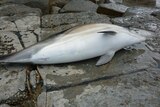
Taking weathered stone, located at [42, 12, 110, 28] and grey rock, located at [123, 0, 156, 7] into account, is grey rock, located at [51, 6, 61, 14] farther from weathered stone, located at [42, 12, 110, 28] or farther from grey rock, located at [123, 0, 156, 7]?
grey rock, located at [123, 0, 156, 7]

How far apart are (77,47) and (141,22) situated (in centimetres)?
180

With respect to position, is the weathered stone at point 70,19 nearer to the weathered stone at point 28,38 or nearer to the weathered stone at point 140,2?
the weathered stone at point 28,38

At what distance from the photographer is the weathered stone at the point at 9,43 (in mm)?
3653

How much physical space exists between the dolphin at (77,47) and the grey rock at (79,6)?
216 cm

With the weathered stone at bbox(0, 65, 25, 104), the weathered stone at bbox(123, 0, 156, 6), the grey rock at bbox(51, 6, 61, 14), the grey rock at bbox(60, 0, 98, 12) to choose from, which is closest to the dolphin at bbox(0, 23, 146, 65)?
the weathered stone at bbox(0, 65, 25, 104)

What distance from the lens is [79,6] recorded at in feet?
18.7

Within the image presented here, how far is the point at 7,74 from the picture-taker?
3.19m

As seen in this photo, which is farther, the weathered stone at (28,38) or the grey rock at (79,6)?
the grey rock at (79,6)

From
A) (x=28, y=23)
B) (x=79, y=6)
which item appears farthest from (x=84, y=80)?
(x=79, y=6)

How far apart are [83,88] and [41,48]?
0.63 metres

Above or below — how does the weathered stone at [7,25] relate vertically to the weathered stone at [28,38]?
below

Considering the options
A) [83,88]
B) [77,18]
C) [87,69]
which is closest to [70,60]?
[87,69]

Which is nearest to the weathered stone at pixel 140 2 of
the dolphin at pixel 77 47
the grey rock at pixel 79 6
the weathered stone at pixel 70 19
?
the grey rock at pixel 79 6

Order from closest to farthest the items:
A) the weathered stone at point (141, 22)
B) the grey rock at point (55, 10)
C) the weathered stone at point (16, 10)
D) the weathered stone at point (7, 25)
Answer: the weathered stone at point (7, 25) < the weathered stone at point (141, 22) < the weathered stone at point (16, 10) < the grey rock at point (55, 10)
